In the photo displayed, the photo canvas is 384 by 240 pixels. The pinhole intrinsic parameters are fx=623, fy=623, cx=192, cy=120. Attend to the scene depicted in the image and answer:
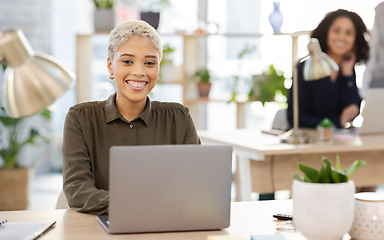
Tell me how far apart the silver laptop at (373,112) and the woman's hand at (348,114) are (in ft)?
0.53

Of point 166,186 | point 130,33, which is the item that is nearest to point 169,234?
point 166,186

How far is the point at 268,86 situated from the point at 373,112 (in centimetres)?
147

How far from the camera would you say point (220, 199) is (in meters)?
1.63

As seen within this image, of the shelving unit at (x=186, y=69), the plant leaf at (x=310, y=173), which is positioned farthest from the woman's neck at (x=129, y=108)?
the shelving unit at (x=186, y=69)

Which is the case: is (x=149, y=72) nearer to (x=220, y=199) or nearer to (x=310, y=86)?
(x=220, y=199)

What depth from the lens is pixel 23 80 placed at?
106 centimetres

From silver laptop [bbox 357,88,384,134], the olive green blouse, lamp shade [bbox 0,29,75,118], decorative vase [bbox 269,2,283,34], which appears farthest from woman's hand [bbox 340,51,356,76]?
lamp shade [bbox 0,29,75,118]

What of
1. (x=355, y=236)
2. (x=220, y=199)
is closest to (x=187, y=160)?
(x=220, y=199)

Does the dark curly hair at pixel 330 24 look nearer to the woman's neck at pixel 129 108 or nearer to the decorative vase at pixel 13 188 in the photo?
the woman's neck at pixel 129 108

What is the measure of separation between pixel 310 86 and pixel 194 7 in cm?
210

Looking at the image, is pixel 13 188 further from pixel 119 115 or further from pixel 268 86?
pixel 119 115

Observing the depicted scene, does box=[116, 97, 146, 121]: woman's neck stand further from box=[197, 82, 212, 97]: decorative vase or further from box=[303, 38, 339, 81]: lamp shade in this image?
box=[197, 82, 212, 97]: decorative vase

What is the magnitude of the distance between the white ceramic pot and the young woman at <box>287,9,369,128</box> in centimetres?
251

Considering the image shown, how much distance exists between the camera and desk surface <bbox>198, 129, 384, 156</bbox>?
10.5 feet
